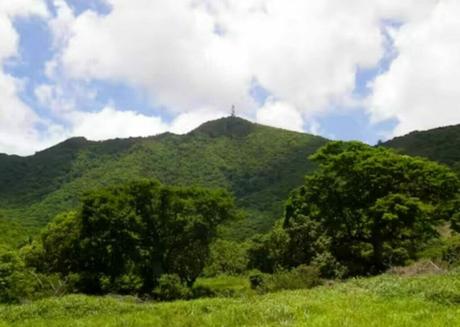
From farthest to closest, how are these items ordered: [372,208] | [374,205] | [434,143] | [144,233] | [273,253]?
[434,143]
[273,253]
[144,233]
[374,205]
[372,208]

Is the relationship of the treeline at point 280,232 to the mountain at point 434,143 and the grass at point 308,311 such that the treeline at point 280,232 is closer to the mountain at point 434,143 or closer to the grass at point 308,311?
the grass at point 308,311

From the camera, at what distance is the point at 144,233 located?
6256 cm

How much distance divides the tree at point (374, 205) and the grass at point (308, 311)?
20603mm

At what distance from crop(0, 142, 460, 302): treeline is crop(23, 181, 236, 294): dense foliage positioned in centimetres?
11

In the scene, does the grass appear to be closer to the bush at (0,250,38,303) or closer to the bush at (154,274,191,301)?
the bush at (0,250,38,303)

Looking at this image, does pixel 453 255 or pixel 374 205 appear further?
pixel 374 205

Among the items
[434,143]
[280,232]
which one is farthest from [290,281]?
[434,143]

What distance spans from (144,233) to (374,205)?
26820 mm

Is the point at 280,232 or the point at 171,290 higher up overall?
the point at 280,232

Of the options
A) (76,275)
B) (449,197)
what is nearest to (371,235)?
(449,197)

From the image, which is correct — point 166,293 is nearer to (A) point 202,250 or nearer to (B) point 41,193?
(A) point 202,250

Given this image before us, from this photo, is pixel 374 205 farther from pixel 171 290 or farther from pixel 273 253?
pixel 273 253

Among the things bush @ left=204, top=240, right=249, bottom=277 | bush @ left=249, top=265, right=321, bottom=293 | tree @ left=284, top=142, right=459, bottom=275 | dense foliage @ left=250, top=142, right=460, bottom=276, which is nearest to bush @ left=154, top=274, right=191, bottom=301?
dense foliage @ left=250, top=142, right=460, bottom=276

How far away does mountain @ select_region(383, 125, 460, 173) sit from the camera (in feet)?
431
